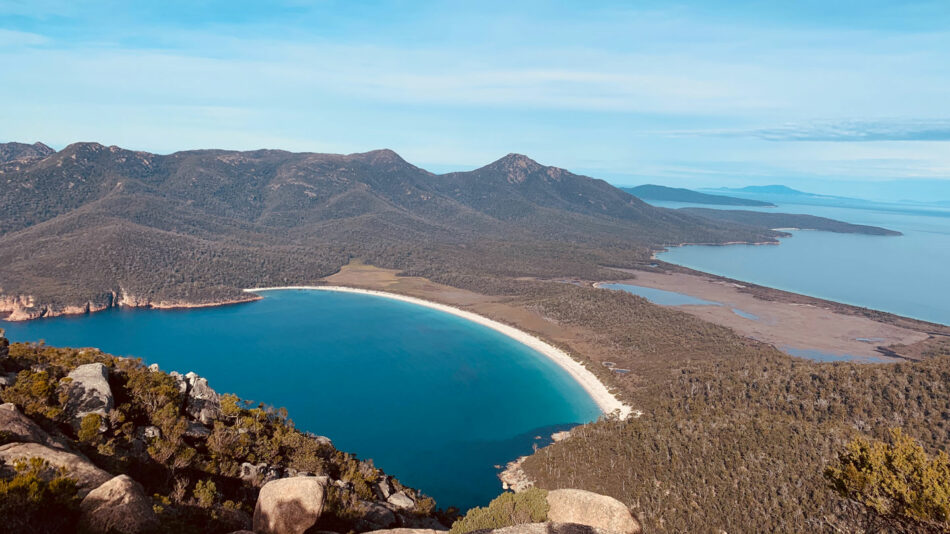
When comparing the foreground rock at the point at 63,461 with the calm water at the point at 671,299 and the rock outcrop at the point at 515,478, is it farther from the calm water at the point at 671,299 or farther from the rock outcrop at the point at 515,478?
the calm water at the point at 671,299

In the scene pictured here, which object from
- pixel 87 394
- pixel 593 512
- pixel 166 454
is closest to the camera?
pixel 593 512

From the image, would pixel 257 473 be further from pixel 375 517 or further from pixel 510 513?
pixel 510 513

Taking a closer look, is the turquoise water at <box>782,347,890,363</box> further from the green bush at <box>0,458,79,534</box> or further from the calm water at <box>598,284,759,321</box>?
the green bush at <box>0,458,79,534</box>

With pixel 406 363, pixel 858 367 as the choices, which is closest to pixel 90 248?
pixel 406 363

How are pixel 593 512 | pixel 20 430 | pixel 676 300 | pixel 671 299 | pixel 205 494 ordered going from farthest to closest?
pixel 671 299 → pixel 676 300 → pixel 593 512 → pixel 205 494 → pixel 20 430

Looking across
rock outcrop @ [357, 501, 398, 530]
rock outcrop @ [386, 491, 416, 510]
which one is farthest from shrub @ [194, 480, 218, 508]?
rock outcrop @ [386, 491, 416, 510]

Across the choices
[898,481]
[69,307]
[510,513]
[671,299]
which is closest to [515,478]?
[510,513]

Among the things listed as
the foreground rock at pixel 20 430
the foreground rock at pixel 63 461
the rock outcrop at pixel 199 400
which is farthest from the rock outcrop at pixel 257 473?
the foreground rock at pixel 63 461

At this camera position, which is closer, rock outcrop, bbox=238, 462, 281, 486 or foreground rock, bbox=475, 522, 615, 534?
foreground rock, bbox=475, 522, 615, 534
